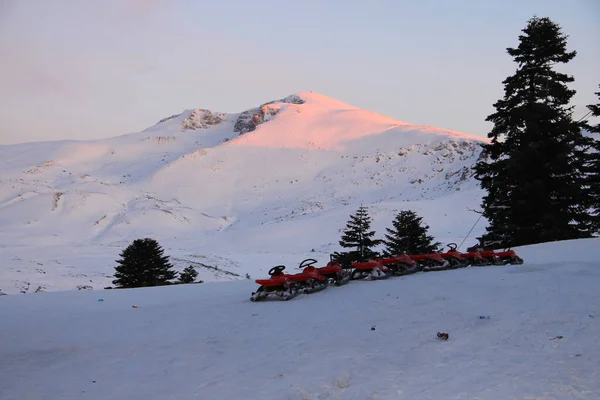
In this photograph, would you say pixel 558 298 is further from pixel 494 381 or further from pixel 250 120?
pixel 250 120

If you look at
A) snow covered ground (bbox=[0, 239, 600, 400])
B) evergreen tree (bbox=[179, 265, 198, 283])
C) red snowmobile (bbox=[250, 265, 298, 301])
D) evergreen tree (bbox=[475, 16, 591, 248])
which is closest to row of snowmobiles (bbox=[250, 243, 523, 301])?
red snowmobile (bbox=[250, 265, 298, 301])

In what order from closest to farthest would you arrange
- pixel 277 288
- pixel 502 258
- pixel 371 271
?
pixel 277 288 < pixel 371 271 < pixel 502 258

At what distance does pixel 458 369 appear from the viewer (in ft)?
16.8

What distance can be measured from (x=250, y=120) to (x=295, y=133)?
2907 cm

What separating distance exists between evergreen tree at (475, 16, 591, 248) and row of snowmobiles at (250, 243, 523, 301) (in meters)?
9.52

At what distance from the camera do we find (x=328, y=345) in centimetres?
629

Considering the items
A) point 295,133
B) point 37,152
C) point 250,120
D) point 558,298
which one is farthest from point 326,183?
point 558,298

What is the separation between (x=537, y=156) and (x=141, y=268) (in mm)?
20405

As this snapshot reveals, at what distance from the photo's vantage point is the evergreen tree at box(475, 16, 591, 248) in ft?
73.0

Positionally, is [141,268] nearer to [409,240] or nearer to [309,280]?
[309,280]

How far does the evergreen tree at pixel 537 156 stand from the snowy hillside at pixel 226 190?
16815mm

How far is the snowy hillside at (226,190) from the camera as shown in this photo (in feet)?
118

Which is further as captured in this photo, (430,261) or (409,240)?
(409,240)

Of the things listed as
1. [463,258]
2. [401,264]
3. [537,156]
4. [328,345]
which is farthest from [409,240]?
[328,345]
